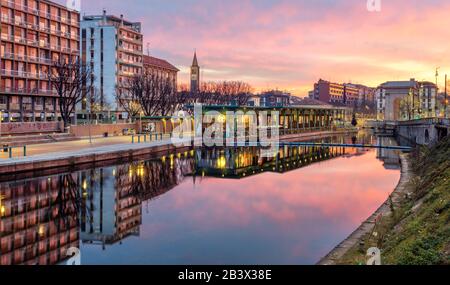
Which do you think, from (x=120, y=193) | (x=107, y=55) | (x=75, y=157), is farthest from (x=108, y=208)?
(x=107, y=55)

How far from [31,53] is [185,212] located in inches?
2213

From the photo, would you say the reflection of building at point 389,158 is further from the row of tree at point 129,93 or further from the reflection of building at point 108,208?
the row of tree at point 129,93

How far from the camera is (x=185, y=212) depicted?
25.0 metres

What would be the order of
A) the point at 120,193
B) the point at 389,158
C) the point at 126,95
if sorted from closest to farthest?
1. the point at 120,193
2. the point at 389,158
3. the point at 126,95

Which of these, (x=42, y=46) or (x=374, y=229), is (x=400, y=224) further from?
(x=42, y=46)

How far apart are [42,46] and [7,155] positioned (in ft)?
136

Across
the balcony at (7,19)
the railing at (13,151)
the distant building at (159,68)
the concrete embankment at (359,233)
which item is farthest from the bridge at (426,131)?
the distant building at (159,68)

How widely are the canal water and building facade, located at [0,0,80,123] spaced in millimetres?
35425

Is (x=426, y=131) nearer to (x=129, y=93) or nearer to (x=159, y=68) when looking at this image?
(x=129, y=93)

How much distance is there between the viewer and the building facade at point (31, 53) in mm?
66750

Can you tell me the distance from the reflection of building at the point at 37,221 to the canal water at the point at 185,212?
4cm

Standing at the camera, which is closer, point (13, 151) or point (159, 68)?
point (13, 151)
